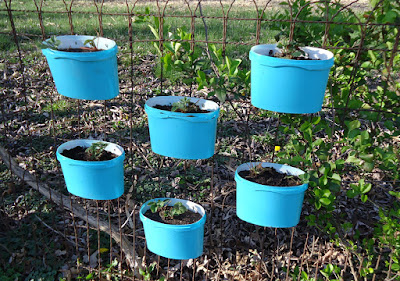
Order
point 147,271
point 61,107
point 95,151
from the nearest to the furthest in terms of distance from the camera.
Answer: point 95,151
point 147,271
point 61,107

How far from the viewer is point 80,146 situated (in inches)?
97.2

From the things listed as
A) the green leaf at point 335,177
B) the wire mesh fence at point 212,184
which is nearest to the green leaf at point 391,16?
the wire mesh fence at point 212,184

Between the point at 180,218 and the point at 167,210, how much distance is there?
9 centimetres

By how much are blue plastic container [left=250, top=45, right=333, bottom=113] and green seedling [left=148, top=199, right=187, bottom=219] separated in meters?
0.73

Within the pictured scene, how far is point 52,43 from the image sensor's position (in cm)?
211

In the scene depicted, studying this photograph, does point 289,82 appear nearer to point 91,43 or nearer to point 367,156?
point 367,156

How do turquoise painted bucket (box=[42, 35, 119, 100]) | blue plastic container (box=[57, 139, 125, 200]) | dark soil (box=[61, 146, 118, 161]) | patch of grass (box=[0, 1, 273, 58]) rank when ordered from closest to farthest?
turquoise painted bucket (box=[42, 35, 119, 100]) → blue plastic container (box=[57, 139, 125, 200]) → dark soil (box=[61, 146, 118, 161]) → patch of grass (box=[0, 1, 273, 58])

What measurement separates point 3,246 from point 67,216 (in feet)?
1.65

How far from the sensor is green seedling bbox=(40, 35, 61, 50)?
6.81 ft

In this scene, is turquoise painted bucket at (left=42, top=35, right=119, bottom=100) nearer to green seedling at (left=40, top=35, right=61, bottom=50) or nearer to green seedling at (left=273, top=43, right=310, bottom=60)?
green seedling at (left=40, top=35, right=61, bottom=50)

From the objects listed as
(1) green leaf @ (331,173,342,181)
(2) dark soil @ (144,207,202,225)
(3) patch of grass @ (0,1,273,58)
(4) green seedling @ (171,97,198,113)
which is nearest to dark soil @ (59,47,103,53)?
(4) green seedling @ (171,97,198,113)

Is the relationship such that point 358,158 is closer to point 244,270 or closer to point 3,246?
point 244,270

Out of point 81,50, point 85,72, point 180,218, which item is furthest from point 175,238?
point 81,50

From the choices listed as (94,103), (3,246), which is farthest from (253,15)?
(3,246)
